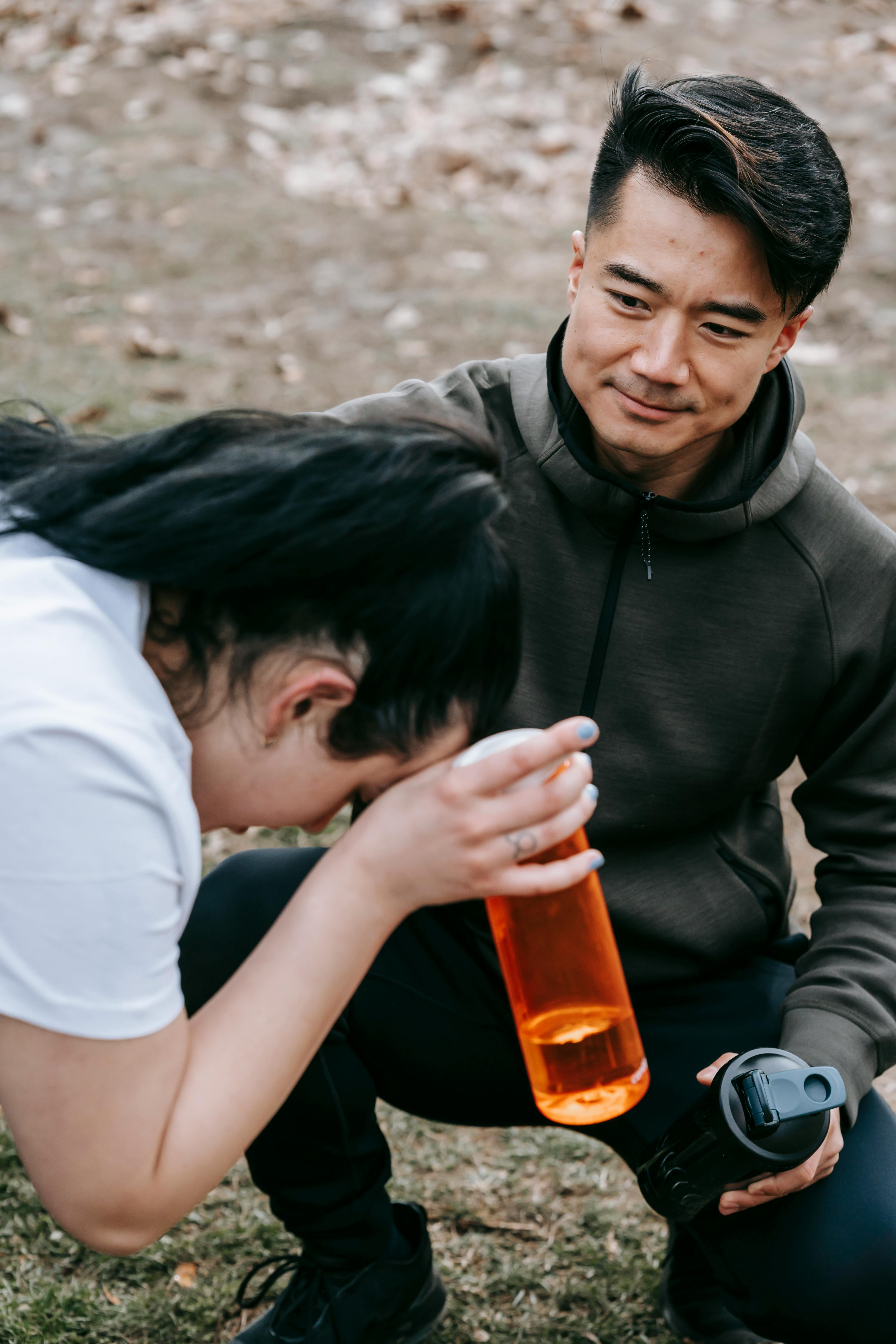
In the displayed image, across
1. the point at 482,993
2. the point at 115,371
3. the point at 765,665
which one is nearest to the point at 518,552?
the point at 765,665

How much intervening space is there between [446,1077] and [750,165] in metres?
1.45

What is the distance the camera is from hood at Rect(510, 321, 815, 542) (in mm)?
2041

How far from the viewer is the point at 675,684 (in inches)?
82.2

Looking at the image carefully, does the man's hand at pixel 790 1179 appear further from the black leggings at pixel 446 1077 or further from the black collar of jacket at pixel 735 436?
the black collar of jacket at pixel 735 436

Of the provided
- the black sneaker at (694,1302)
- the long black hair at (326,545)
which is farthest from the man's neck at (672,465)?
the black sneaker at (694,1302)

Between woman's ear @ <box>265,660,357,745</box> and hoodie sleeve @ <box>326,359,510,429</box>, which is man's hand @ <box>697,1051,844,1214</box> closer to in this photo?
woman's ear @ <box>265,660,357,745</box>

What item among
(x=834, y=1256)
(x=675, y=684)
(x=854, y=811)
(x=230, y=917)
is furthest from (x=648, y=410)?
(x=834, y=1256)

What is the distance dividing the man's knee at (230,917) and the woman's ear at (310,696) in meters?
0.62

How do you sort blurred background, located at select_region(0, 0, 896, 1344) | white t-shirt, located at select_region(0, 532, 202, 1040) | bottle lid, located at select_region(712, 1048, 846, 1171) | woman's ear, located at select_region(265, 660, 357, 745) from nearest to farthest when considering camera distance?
1. white t-shirt, located at select_region(0, 532, 202, 1040)
2. woman's ear, located at select_region(265, 660, 357, 745)
3. bottle lid, located at select_region(712, 1048, 846, 1171)
4. blurred background, located at select_region(0, 0, 896, 1344)

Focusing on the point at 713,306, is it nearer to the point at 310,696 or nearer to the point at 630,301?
the point at 630,301

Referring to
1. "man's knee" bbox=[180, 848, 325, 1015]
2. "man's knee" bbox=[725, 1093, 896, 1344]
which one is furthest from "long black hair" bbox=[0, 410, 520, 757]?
"man's knee" bbox=[725, 1093, 896, 1344]

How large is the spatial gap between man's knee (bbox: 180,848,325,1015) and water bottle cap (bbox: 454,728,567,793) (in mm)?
625

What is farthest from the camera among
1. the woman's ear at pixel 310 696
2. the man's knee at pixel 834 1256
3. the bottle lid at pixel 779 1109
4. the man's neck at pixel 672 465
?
the man's neck at pixel 672 465

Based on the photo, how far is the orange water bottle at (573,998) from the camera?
6.02 ft
